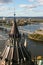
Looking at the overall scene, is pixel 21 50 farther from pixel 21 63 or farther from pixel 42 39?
pixel 42 39

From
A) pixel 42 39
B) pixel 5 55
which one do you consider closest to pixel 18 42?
pixel 5 55

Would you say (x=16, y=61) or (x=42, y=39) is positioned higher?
(x=16, y=61)

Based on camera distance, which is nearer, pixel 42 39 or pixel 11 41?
pixel 11 41

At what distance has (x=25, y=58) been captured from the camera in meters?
14.0

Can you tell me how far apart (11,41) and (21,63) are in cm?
159

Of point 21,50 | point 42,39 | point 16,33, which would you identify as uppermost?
point 16,33

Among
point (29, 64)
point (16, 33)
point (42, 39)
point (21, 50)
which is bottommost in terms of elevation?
point (42, 39)

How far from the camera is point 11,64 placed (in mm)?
13703

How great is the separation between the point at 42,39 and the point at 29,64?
45.6 meters

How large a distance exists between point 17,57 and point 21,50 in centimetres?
55

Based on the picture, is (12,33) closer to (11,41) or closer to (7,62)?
(11,41)

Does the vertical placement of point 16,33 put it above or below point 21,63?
above

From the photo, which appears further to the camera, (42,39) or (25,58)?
(42,39)

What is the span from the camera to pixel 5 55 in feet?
46.8
